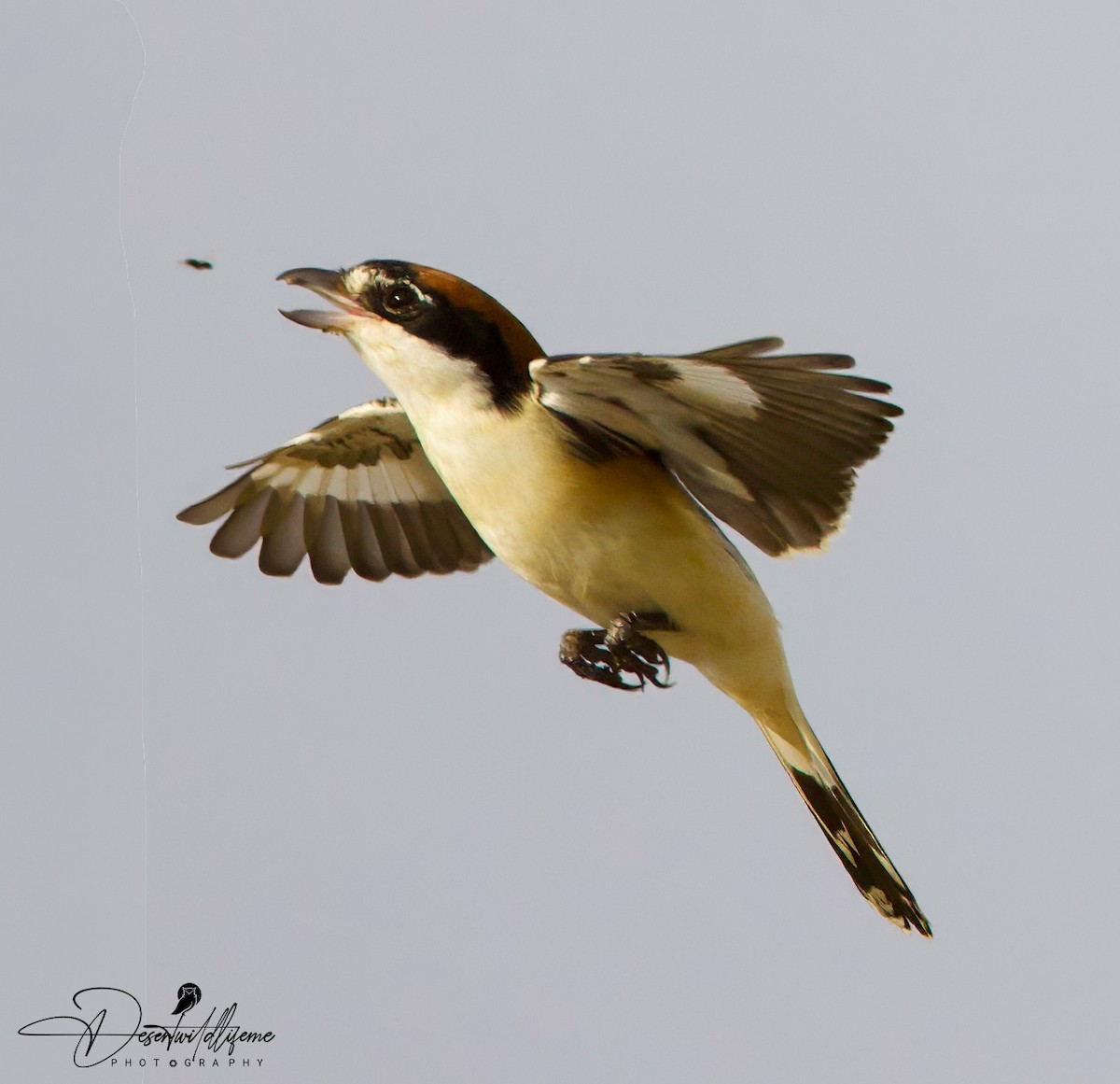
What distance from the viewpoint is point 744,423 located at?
3803 mm

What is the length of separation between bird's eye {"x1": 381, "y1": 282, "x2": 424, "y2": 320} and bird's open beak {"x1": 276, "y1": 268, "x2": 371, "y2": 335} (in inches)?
2.2

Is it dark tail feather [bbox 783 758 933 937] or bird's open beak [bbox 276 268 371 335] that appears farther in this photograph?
dark tail feather [bbox 783 758 933 937]

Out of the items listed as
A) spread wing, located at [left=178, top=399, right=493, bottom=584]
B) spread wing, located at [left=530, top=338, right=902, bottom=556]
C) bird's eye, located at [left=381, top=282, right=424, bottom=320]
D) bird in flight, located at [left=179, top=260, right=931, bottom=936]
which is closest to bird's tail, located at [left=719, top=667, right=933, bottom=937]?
bird in flight, located at [left=179, top=260, right=931, bottom=936]

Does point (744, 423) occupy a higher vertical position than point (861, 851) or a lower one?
higher

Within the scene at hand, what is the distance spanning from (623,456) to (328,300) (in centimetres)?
79

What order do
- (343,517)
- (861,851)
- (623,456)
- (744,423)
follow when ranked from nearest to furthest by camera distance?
(744,423)
(623,456)
(861,851)
(343,517)

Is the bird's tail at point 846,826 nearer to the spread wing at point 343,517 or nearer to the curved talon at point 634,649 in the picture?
the curved talon at point 634,649

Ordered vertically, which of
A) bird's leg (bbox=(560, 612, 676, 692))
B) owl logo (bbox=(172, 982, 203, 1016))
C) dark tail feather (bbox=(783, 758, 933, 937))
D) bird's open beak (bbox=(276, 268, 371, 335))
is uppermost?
bird's open beak (bbox=(276, 268, 371, 335))

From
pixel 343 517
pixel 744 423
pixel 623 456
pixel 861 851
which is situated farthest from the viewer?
pixel 343 517

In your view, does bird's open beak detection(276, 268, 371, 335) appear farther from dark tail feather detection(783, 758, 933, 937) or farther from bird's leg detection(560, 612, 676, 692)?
dark tail feather detection(783, 758, 933, 937)

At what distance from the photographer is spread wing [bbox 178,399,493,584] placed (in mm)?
4941

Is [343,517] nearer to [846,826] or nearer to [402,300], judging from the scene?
[402,300]

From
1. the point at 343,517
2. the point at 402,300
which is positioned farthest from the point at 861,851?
the point at 402,300

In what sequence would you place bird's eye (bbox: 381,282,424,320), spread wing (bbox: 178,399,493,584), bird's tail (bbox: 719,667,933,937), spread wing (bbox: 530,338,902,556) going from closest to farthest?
spread wing (bbox: 530,338,902,556)
bird's eye (bbox: 381,282,424,320)
bird's tail (bbox: 719,667,933,937)
spread wing (bbox: 178,399,493,584)
